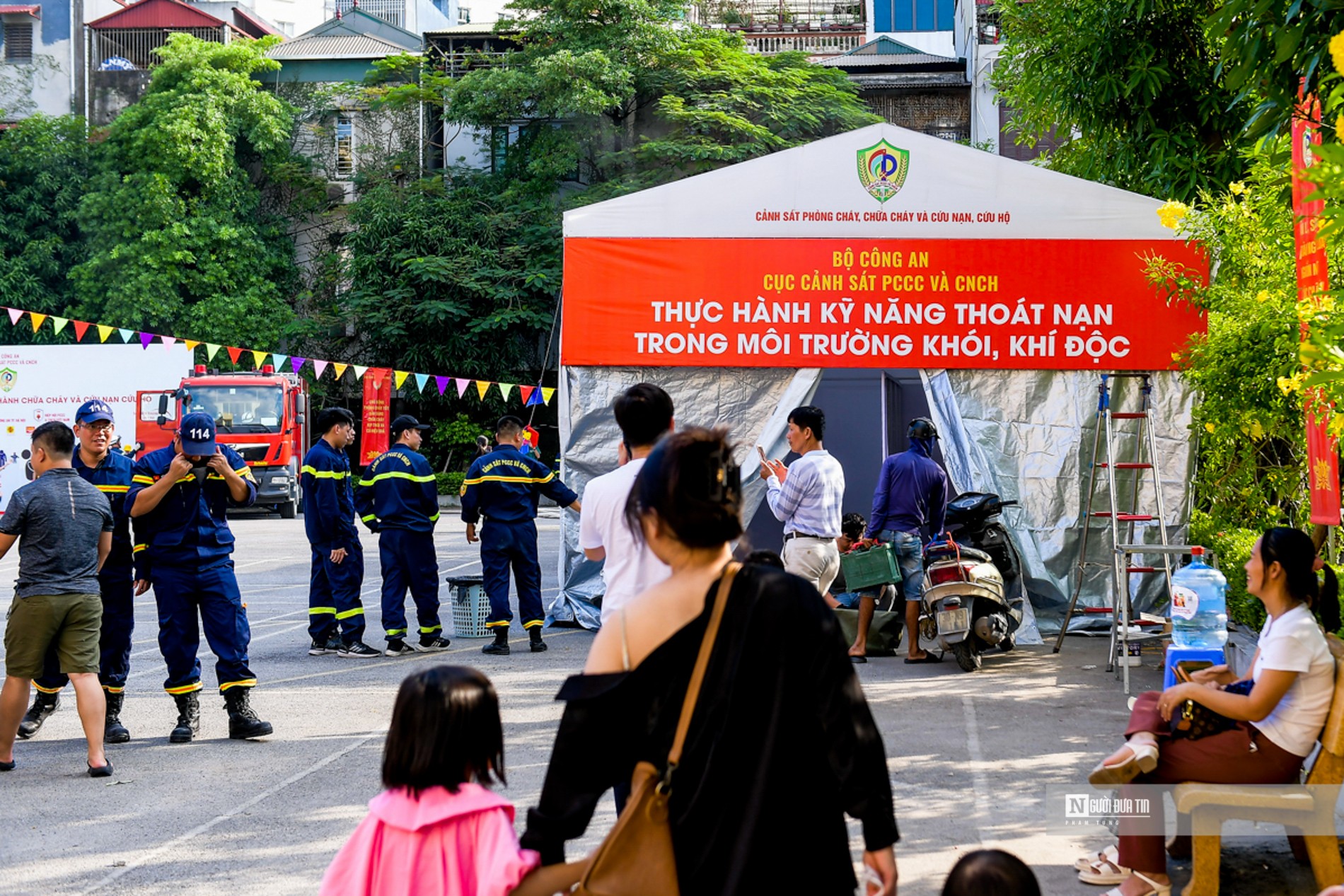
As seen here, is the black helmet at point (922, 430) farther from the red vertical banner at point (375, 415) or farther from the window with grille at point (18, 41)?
the window with grille at point (18, 41)

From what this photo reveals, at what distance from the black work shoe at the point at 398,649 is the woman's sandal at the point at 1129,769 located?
20.9 ft

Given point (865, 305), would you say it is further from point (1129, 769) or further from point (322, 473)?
point (1129, 769)

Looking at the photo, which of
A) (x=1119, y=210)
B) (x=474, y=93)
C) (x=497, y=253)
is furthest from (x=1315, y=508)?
(x=474, y=93)

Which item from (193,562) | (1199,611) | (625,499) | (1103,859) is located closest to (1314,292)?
(1199,611)

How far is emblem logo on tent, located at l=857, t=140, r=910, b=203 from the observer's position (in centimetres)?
1012

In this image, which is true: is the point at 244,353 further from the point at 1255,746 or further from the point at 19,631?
the point at 1255,746

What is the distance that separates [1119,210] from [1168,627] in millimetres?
3704

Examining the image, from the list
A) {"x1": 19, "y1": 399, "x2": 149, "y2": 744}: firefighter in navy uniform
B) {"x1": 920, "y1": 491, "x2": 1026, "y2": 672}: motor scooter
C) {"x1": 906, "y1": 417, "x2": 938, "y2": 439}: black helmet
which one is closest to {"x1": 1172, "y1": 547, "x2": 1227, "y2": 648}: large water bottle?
{"x1": 920, "y1": 491, "x2": 1026, "y2": 672}: motor scooter

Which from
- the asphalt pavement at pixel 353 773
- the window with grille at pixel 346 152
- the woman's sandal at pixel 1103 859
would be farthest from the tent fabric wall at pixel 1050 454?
the window with grille at pixel 346 152

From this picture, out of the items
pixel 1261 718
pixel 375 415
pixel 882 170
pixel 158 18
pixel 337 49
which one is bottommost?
pixel 1261 718

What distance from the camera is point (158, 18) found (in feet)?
125

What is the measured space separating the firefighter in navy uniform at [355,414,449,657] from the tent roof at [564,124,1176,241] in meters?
2.28

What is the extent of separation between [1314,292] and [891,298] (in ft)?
16.2

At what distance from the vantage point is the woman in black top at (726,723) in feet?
7.65
